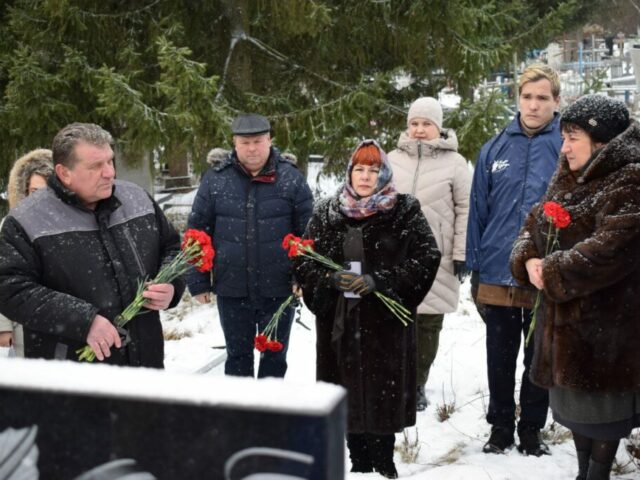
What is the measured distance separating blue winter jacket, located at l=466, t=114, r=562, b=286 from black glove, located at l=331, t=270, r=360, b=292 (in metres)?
1.08

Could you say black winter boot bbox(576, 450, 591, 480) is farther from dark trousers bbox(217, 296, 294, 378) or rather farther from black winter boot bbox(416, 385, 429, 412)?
dark trousers bbox(217, 296, 294, 378)

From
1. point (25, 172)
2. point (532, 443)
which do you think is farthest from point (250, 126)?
point (532, 443)

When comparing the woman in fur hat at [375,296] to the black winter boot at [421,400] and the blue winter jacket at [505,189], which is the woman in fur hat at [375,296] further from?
the black winter boot at [421,400]

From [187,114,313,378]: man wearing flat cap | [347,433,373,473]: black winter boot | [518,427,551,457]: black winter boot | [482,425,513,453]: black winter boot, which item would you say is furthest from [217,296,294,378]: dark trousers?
[518,427,551,457]: black winter boot

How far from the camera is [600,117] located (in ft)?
11.3

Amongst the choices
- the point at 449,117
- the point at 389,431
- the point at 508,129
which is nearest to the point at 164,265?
the point at 389,431

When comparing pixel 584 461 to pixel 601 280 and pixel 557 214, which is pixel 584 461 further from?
pixel 557 214

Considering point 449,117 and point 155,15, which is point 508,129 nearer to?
point 449,117

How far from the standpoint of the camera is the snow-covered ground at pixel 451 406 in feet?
13.3

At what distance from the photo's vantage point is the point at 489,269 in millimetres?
4477

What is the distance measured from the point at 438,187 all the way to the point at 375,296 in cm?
145

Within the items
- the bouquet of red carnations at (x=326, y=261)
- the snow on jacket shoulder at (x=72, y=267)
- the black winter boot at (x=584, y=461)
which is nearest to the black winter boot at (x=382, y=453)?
the bouquet of red carnations at (x=326, y=261)

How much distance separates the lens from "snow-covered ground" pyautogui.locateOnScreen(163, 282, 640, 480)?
407 cm

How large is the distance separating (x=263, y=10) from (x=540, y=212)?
616 cm
